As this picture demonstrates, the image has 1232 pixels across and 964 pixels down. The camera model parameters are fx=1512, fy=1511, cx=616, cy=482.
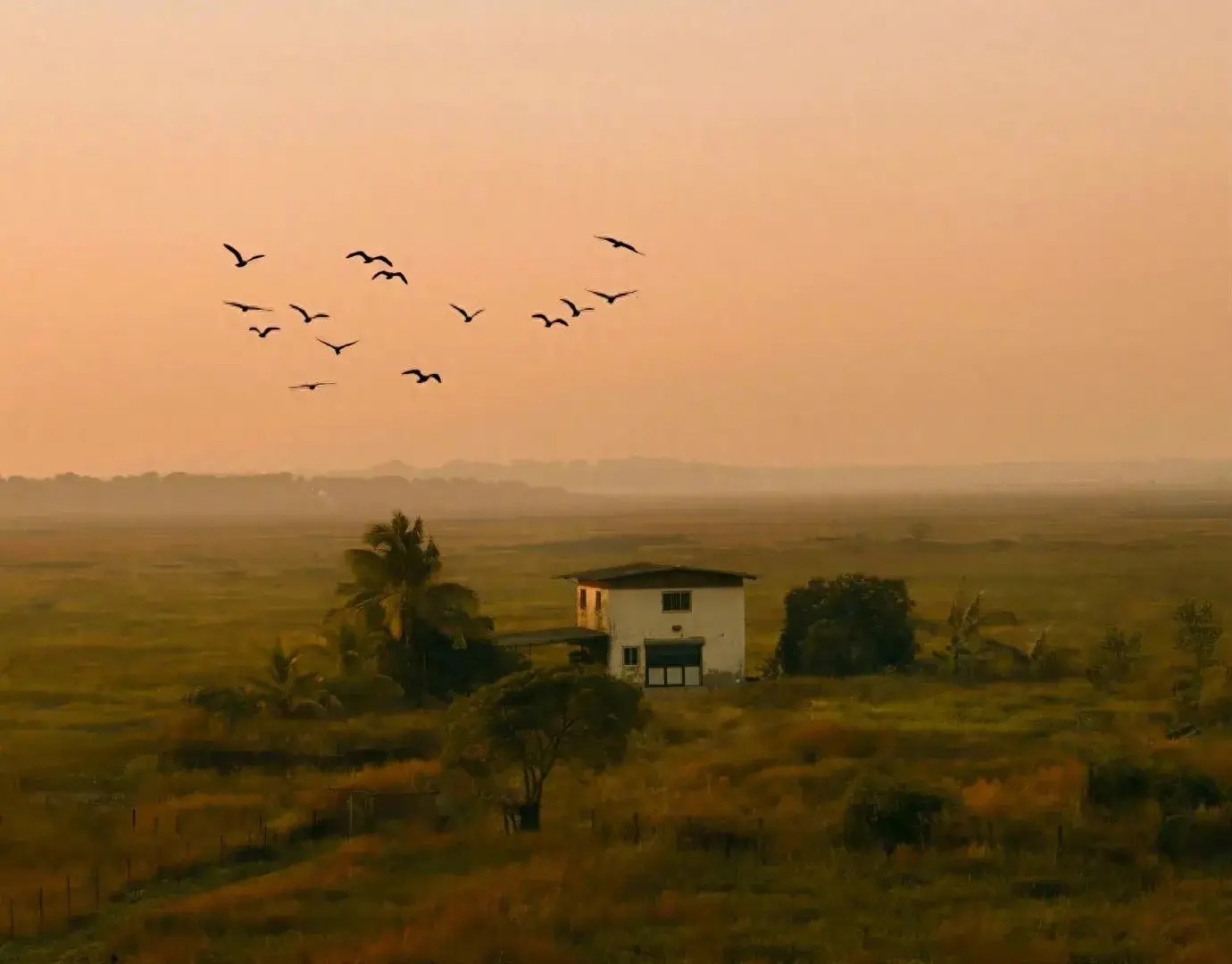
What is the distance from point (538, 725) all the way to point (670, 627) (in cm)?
2657

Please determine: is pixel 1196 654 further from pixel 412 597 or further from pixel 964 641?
pixel 412 597

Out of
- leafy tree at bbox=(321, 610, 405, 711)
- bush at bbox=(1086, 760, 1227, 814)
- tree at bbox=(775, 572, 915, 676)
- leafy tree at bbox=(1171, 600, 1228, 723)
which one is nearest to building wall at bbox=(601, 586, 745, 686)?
tree at bbox=(775, 572, 915, 676)

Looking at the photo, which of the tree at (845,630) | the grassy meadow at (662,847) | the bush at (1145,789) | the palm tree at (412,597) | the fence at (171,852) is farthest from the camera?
the tree at (845,630)

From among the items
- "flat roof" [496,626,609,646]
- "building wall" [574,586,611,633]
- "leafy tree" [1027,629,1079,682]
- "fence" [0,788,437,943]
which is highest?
"building wall" [574,586,611,633]

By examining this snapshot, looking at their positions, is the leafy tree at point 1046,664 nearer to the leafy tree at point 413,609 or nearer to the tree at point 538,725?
the leafy tree at point 413,609

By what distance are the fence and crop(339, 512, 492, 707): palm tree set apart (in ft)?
67.6

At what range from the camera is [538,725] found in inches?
1497

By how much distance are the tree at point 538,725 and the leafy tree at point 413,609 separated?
22.3 metres

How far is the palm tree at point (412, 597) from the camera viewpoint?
6175 cm

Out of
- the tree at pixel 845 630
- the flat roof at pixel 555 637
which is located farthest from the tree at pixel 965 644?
the flat roof at pixel 555 637

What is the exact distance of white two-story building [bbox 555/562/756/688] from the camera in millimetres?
63938

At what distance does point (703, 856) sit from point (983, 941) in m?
7.85

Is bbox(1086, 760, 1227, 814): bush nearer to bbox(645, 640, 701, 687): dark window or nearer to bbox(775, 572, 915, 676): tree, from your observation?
bbox(645, 640, 701, 687): dark window

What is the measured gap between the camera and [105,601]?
125m
